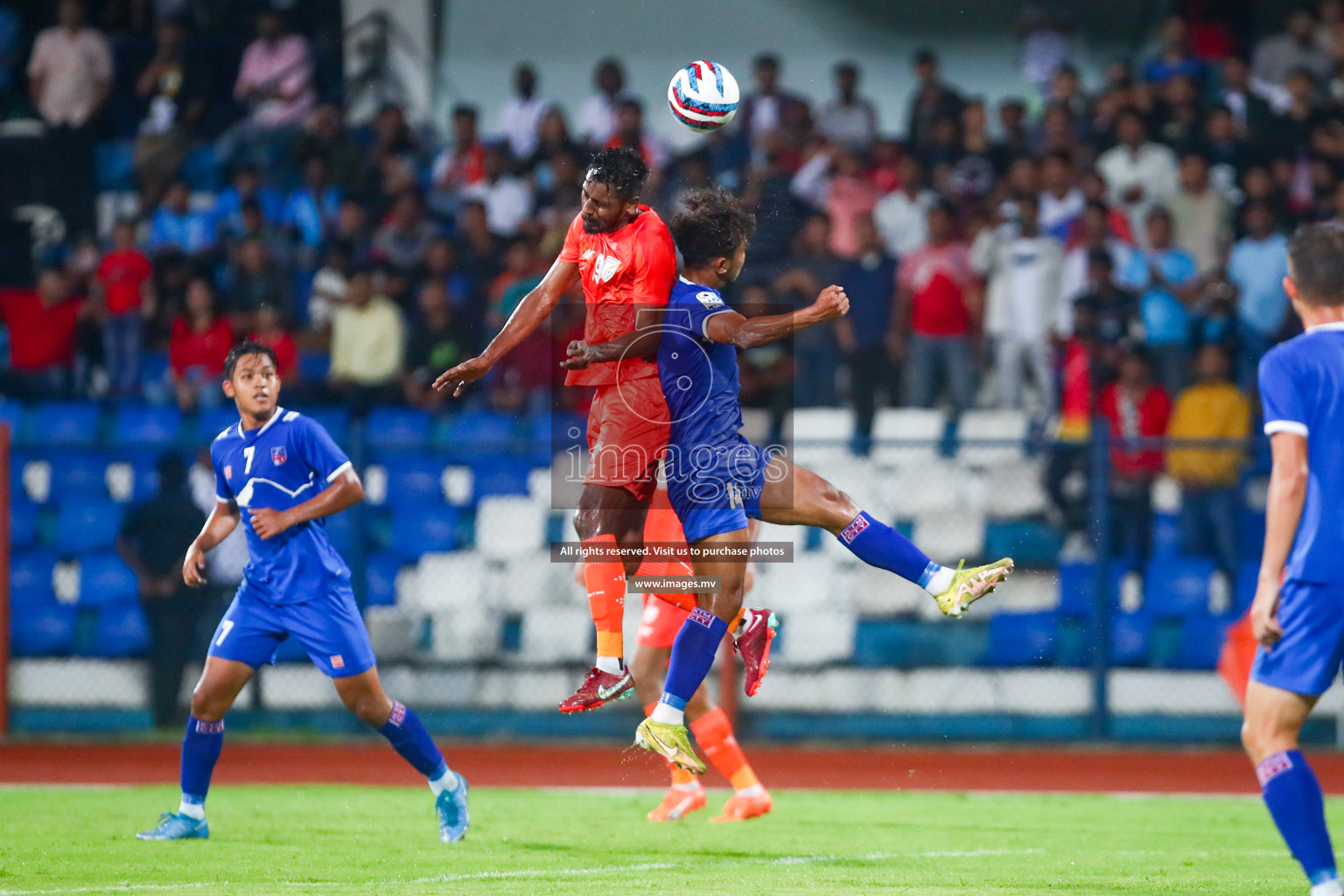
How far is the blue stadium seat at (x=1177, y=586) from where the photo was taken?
497 inches

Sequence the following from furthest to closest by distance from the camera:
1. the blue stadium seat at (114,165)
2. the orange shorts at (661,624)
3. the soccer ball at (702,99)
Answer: the blue stadium seat at (114,165) → the orange shorts at (661,624) → the soccer ball at (702,99)

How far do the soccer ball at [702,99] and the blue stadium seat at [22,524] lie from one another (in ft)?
27.1

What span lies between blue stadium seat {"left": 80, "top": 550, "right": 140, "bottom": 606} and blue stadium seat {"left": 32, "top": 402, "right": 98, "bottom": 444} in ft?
4.56

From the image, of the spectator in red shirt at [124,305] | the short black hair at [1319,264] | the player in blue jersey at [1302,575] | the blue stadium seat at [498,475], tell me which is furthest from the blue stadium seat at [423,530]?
the short black hair at [1319,264]

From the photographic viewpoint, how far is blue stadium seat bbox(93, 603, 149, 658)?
43.5ft

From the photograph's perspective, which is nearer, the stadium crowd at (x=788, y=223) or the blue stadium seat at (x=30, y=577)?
the blue stadium seat at (x=30, y=577)

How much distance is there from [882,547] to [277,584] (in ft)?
9.48

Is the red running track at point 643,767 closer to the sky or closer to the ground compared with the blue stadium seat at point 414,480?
closer to the ground

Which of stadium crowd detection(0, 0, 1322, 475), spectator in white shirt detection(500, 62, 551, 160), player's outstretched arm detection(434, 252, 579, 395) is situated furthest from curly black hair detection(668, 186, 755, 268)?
spectator in white shirt detection(500, 62, 551, 160)

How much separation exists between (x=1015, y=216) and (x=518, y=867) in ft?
29.5

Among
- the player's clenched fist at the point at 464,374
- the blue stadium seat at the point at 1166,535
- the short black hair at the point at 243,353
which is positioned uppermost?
the short black hair at the point at 243,353

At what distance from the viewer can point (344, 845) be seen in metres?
7.98

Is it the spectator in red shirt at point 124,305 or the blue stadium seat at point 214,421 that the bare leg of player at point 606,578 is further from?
the spectator in red shirt at point 124,305

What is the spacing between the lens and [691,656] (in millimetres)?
7297
